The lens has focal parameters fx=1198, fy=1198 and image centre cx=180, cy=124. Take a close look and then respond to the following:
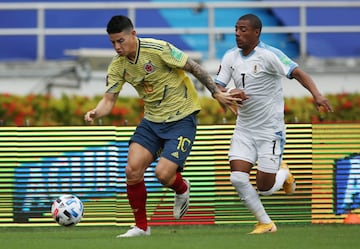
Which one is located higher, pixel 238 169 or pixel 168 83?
pixel 168 83

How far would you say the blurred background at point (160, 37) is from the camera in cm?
2108

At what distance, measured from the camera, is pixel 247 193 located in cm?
1388

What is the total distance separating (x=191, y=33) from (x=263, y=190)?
25.8 feet

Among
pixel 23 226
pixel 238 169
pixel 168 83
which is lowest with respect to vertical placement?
pixel 23 226

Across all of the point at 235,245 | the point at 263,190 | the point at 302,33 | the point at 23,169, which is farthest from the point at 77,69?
the point at 235,245

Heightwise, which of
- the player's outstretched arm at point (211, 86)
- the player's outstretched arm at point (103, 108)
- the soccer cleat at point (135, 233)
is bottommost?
the soccer cleat at point (135, 233)

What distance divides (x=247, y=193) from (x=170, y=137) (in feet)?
3.75

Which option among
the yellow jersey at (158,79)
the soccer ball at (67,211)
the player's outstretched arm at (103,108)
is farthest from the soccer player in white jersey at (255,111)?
the soccer ball at (67,211)

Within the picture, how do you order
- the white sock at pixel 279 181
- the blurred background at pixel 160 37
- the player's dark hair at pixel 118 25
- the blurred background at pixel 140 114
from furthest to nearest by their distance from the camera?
1. the blurred background at pixel 160 37
2. the blurred background at pixel 140 114
3. the white sock at pixel 279 181
4. the player's dark hair at pixel 118 25

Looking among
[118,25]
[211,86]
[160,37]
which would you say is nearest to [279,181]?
[211,86]

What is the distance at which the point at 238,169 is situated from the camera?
547 inches

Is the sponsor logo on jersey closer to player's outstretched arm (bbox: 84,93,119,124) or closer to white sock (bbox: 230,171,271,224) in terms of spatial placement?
player's outstretched arm (bbox: 84,93,119,124)

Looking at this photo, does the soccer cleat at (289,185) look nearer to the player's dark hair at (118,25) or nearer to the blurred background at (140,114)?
the blurred background at (140,114)

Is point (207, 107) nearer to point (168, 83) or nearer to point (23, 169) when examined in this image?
point (23, 169)
